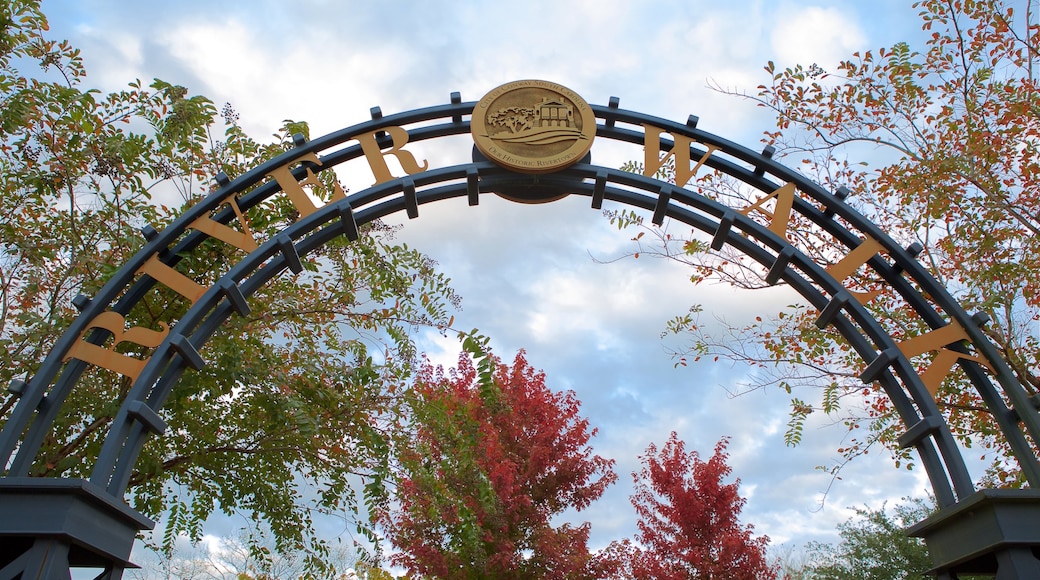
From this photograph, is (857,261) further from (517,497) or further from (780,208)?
(517,497)

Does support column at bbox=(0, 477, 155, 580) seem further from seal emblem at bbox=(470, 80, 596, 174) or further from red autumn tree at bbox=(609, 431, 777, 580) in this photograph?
red autumn tree at bbox=(609, 431, 777, 580)

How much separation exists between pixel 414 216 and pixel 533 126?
94 cm

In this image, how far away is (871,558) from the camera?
1738 centimetres

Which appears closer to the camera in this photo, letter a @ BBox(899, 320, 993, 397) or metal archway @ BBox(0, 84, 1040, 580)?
metal archway @ BBox(0, 84, 1040, 580)

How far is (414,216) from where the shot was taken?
15.9 feet

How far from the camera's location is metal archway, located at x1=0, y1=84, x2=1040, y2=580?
11.6ft

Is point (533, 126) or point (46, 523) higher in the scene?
point (533, 126)

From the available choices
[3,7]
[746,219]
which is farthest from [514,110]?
[3,7]

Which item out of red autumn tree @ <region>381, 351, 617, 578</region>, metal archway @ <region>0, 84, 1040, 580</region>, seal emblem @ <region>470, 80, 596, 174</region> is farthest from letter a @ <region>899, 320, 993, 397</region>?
red autumn tree @ <region>381, 351, 617, 578</region>

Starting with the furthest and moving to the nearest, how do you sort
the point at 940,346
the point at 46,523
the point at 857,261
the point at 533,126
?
the point at 533,126, the point at 857,261, the point at 940,346, the point at 46,523

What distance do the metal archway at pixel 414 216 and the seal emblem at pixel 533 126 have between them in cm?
11

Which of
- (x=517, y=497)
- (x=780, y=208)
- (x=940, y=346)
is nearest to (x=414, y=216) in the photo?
(x=780, y=208)

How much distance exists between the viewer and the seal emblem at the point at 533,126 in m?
4.84

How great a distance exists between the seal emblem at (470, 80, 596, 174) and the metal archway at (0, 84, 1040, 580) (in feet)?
0.38
